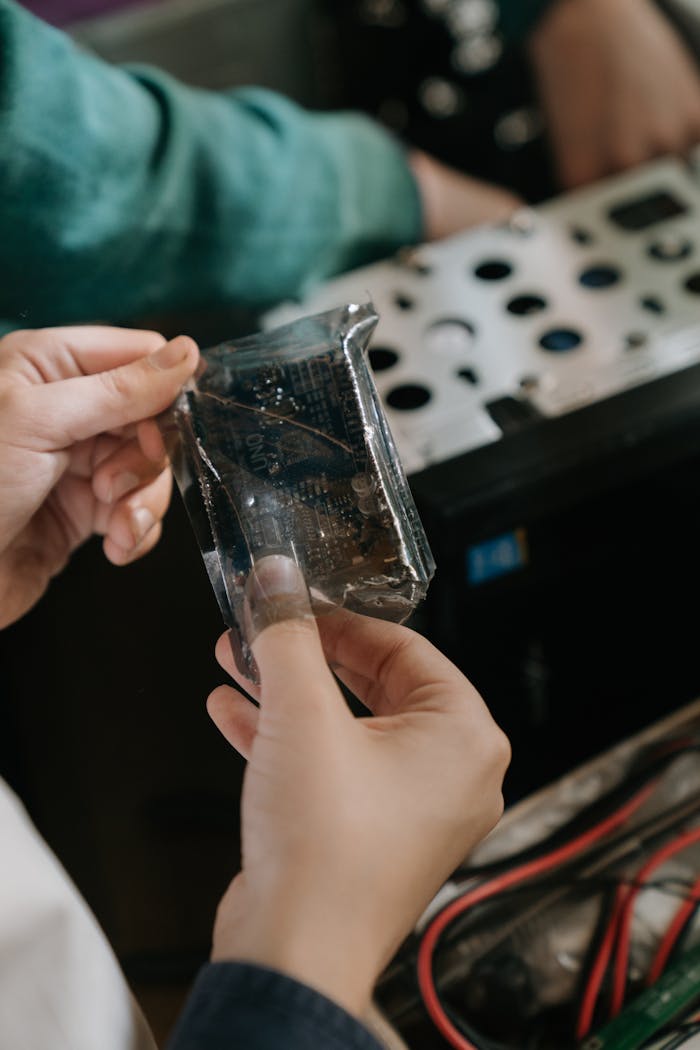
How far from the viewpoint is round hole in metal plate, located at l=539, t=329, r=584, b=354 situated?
659 mm

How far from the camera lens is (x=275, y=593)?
1.32 ft

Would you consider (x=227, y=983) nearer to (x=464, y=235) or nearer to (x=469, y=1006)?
(x=469, y=1006)

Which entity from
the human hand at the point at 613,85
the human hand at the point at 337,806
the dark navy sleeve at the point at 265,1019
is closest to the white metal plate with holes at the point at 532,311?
A: the human hand at the point at 613,85

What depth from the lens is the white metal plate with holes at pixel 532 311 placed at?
0.63 metres

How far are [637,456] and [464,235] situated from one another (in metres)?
0.26

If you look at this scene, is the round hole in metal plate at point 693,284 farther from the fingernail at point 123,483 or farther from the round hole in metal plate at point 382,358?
the fingernail at point 123,483

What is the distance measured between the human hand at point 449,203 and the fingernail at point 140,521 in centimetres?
47

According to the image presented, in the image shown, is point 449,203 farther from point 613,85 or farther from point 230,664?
point 230,664

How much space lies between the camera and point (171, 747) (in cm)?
58

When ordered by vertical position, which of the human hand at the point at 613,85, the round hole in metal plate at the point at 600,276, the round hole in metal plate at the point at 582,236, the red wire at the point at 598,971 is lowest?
the red wire at the point at 598,971

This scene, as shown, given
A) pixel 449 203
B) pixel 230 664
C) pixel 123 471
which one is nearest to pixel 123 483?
pixel 123 471

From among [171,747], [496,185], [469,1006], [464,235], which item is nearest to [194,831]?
[171,747]

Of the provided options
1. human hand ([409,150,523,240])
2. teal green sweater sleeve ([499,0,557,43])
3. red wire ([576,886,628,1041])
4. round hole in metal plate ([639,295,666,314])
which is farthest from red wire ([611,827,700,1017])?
teal green sweater sleeve ([499,0,557,43])

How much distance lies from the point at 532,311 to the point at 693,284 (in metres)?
0.11
